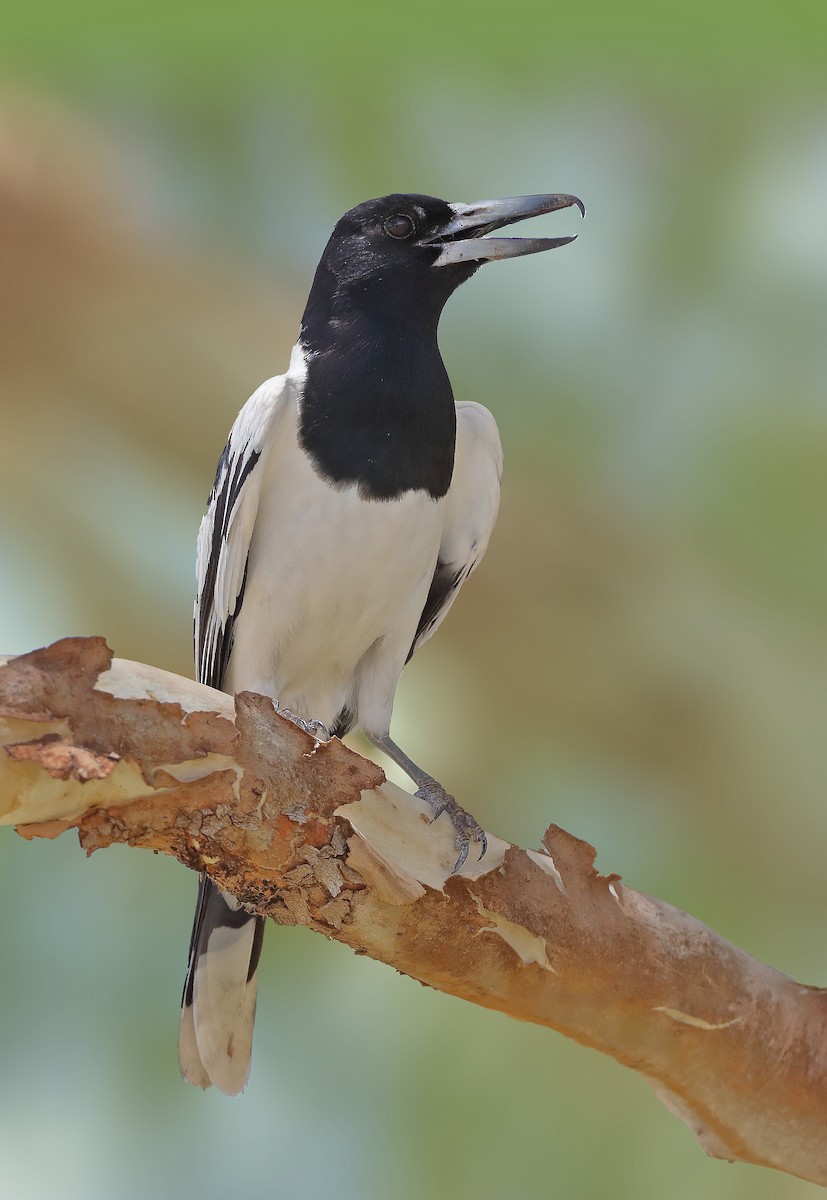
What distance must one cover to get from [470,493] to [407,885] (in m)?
1.07

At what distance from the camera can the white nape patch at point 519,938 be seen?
183 cm

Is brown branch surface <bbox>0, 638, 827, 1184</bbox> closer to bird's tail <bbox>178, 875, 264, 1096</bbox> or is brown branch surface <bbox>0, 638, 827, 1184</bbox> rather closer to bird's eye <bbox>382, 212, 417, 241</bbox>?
bird's tail <bbox>178, 875, 264, 1096</bbox>

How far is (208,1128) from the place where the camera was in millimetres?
3969

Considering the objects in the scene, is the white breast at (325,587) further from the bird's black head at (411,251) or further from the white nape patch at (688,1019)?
the white nape patch at (688,1019)

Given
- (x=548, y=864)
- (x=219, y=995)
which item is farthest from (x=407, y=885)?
Answer: (x=219, y=995)

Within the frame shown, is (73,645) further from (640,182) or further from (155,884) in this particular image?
(640,182)

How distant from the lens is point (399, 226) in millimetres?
2529

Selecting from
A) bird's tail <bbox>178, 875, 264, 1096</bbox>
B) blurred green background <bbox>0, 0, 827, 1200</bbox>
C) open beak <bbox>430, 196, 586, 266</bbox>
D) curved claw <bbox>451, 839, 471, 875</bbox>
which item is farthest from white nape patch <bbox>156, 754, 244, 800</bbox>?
blurred green background <bbox>0, 0, 827, 1200</bbox>

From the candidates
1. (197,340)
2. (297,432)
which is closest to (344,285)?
(297,432)

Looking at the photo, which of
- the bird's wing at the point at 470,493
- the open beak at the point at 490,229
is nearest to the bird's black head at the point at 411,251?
the open beak at the point at 490,229

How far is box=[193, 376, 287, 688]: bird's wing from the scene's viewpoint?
2301 millimetres

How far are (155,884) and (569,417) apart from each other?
2.06 metres

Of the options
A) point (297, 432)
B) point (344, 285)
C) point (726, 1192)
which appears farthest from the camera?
point (726, 1192)

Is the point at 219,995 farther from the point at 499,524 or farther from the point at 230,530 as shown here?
the point at 499,524
